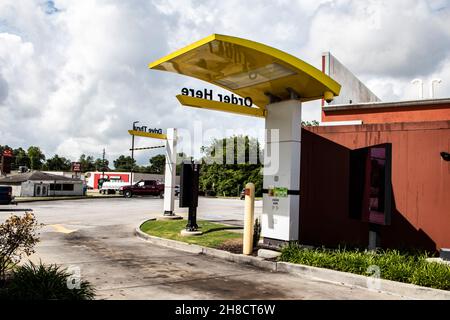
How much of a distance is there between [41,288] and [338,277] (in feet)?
17.8

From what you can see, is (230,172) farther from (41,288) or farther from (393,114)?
(41,288)

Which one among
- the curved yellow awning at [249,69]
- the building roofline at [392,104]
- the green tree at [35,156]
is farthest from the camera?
the green tree at [35,156]

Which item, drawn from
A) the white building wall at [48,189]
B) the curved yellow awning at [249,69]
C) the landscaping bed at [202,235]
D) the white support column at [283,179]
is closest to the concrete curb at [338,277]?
the landscaping bed at [202,235]

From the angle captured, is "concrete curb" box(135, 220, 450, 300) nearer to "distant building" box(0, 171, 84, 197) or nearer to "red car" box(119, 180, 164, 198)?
"red car" box(119, 180, 164, 198)

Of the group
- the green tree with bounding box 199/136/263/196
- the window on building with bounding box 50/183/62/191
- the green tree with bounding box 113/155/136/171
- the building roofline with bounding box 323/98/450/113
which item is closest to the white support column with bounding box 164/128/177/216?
the building roofline with bounding box 323/98/450/113

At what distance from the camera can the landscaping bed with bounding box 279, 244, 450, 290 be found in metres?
7.26

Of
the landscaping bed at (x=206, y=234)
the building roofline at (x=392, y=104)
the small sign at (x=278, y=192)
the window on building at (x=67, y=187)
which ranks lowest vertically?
the landscaping bed at (x=206, y=234)

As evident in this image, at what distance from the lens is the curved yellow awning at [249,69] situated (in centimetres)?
846

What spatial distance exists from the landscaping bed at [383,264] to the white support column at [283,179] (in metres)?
0.78

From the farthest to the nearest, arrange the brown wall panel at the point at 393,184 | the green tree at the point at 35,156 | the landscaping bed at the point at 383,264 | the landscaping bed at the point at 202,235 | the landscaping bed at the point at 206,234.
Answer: the green tree at the point at 35,156 < the landscaping bed at the point at 202,235 < the landscaping bed at the point at 206,234 < the brown wall panel at the point at 393,184 < the landscaping bed at the point at 383,264

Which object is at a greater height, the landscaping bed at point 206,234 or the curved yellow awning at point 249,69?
the curved yellow awning at point 249,69

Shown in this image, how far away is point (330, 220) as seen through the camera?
38.3 ft

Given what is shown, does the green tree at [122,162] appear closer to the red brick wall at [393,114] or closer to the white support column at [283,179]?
the red brick wall at [393,114]

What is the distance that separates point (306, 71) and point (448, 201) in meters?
4.68
